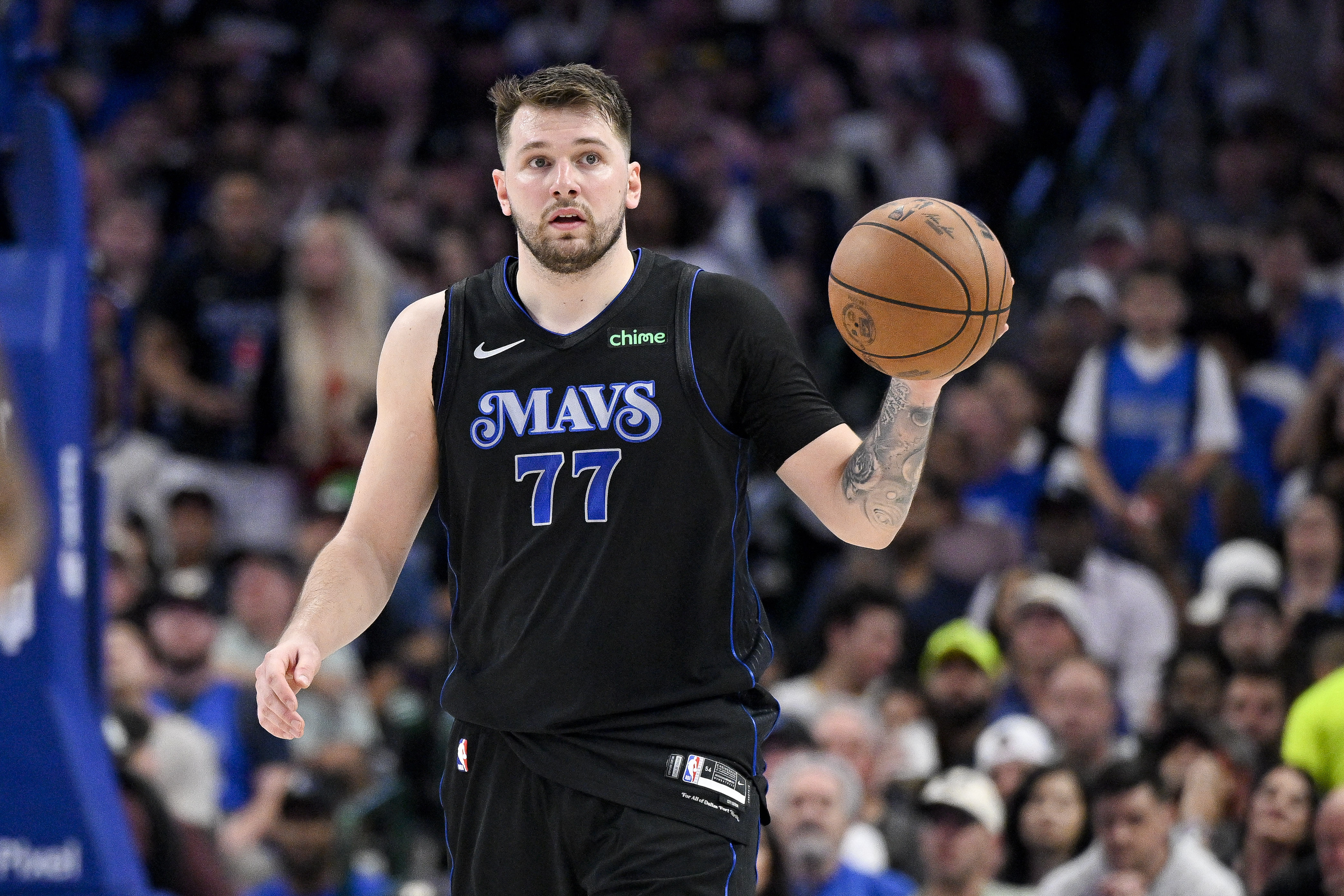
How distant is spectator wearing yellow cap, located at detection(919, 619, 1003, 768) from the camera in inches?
317

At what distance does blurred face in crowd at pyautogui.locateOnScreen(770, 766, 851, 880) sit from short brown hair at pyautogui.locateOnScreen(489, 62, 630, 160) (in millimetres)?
3657

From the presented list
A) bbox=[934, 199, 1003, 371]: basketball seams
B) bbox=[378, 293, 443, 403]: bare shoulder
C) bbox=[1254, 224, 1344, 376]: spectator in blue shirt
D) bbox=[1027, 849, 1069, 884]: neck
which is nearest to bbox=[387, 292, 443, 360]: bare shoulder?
bbox=[378, 293, 443, 403]: bare shoulder

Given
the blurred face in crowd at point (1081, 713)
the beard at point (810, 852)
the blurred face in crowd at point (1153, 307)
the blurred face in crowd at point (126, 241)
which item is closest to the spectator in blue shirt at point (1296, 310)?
the blurred face in crowd at point (1153, 307)

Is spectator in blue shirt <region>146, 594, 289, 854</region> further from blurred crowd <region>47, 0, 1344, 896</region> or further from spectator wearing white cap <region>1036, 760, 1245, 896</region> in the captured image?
spectator wearing white cap <region>1036, 760, 1245, 896</region>

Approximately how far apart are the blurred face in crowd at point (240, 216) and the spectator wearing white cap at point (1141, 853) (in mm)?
5573

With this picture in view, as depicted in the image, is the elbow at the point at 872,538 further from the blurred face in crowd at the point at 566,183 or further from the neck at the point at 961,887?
the neck at the point at 961,887

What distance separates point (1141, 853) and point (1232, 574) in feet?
8.06

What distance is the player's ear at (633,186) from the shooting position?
3.81 metres

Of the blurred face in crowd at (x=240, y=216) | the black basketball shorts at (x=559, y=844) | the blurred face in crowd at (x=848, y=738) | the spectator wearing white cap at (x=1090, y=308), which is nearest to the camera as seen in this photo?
the black basketball shorts at (x=559, y=844)

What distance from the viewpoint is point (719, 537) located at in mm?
3652

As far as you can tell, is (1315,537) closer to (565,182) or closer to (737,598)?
(737,598)

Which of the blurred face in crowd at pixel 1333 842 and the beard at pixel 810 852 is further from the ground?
the blurred face in crowd at pixel 1333 842

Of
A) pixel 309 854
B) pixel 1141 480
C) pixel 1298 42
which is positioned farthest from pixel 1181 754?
pixel 1298 42

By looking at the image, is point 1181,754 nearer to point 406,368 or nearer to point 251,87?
point 406,368
